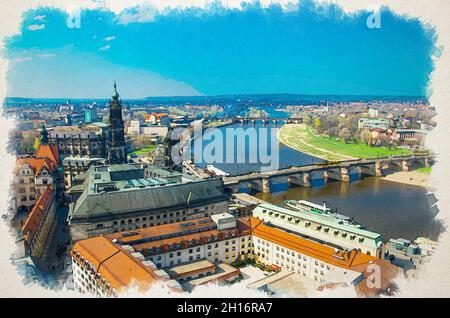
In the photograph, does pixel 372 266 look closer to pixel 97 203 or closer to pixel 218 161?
pixel 97 203

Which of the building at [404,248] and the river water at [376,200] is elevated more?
the building at [404,248]

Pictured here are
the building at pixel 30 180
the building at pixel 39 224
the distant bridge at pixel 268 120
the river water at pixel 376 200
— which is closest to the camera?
the building at pixel 39 224

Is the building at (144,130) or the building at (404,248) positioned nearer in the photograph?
the building at (404,248)

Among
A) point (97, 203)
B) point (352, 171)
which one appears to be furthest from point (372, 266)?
point (352, 171)

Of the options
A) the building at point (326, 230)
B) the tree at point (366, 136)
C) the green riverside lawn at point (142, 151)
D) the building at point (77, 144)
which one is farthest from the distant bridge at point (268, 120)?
the building at point (326, 230)

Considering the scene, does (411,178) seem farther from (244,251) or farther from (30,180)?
(30,180)

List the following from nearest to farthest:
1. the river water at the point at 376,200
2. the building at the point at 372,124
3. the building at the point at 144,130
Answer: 1. the river water at the point at 376,200
2. the building at the point at 372,124
3. the building at the point at 144,130

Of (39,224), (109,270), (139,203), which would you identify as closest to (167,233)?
(139,203)

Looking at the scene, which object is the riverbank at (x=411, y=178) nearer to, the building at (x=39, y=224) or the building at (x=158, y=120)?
the building at (x=39, y=224)
